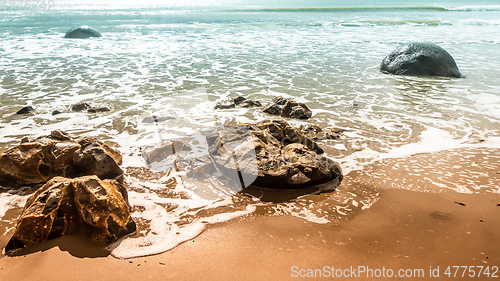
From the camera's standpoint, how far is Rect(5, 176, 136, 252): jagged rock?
7.72ft

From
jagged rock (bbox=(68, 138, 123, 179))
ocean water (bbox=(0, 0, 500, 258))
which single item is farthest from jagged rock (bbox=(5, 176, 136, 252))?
jagged rock (bbox=(68, 138, 123, 179))

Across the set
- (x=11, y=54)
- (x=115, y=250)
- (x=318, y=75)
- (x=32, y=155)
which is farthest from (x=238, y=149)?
(x=11, y=54)

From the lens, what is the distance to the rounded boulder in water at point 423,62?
28.6 feet

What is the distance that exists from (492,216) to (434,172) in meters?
0.94

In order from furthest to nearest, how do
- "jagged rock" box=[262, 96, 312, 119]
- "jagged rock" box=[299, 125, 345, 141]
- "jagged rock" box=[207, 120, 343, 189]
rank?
1. "jagged rock" box=[262, 96, 312, 119]
2. "jagged rock" box=[299, 125, 345, 141]
3. "jagged rock" box=[207, 120, 343, 189]

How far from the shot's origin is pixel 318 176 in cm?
337

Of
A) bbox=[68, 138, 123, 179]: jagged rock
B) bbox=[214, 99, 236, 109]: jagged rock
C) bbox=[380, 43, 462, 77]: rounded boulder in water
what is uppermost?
bbox=[380, 43, 462, 77]: rounded boulder in water

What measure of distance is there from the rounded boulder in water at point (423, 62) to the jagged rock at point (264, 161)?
665 centimetres

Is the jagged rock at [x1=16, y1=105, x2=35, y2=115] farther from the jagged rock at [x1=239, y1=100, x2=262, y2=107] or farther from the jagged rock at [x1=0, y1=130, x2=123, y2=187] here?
the jagged rock at [x1=239, y1=100, x2=262, y2=107]

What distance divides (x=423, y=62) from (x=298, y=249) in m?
8.47

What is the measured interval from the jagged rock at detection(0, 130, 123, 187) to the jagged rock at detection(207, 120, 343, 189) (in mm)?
1231

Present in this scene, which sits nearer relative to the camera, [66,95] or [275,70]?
[66,95]

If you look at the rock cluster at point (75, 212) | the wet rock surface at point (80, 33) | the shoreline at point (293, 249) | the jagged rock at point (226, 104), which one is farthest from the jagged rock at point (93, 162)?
the wet rock surface at point (80, 33)

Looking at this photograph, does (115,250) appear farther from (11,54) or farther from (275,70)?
(11,54)
